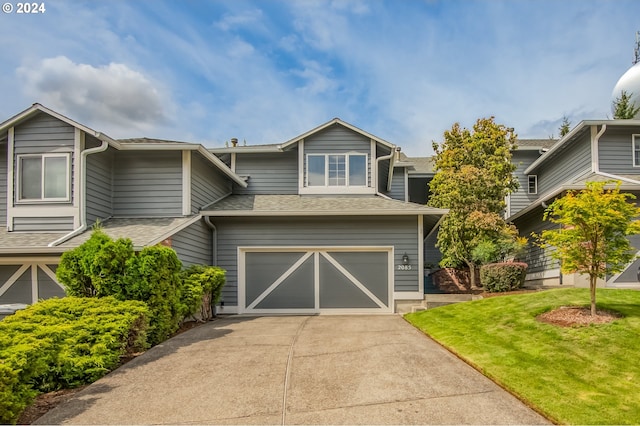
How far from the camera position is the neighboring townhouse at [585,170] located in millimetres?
13094

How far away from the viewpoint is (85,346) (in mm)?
6402

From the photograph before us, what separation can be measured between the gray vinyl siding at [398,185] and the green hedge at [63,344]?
1303 centimetres

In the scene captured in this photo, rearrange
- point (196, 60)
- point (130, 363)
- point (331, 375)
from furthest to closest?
point (196, 60) → point (130, 363) → point (331, 375)

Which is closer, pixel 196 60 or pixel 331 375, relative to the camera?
pixel 331 375

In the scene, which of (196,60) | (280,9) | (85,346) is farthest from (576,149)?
(85,346)

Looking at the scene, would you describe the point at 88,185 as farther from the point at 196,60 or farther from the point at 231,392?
the point at 231,392

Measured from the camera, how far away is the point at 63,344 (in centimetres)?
612

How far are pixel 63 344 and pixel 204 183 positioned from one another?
8014 mm

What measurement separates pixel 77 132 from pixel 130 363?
7.29 metres

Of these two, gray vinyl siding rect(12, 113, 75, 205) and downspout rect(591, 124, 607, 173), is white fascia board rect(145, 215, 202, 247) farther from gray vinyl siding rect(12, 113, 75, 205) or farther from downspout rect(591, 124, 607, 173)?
downspout rect(591, 124, 607, 173)

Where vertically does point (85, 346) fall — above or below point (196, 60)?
below

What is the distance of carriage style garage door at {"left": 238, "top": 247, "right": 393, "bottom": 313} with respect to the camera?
13.1 meters

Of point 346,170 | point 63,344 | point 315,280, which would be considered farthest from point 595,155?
point 63,344

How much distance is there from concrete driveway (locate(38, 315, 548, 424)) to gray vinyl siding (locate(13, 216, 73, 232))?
505 cm
